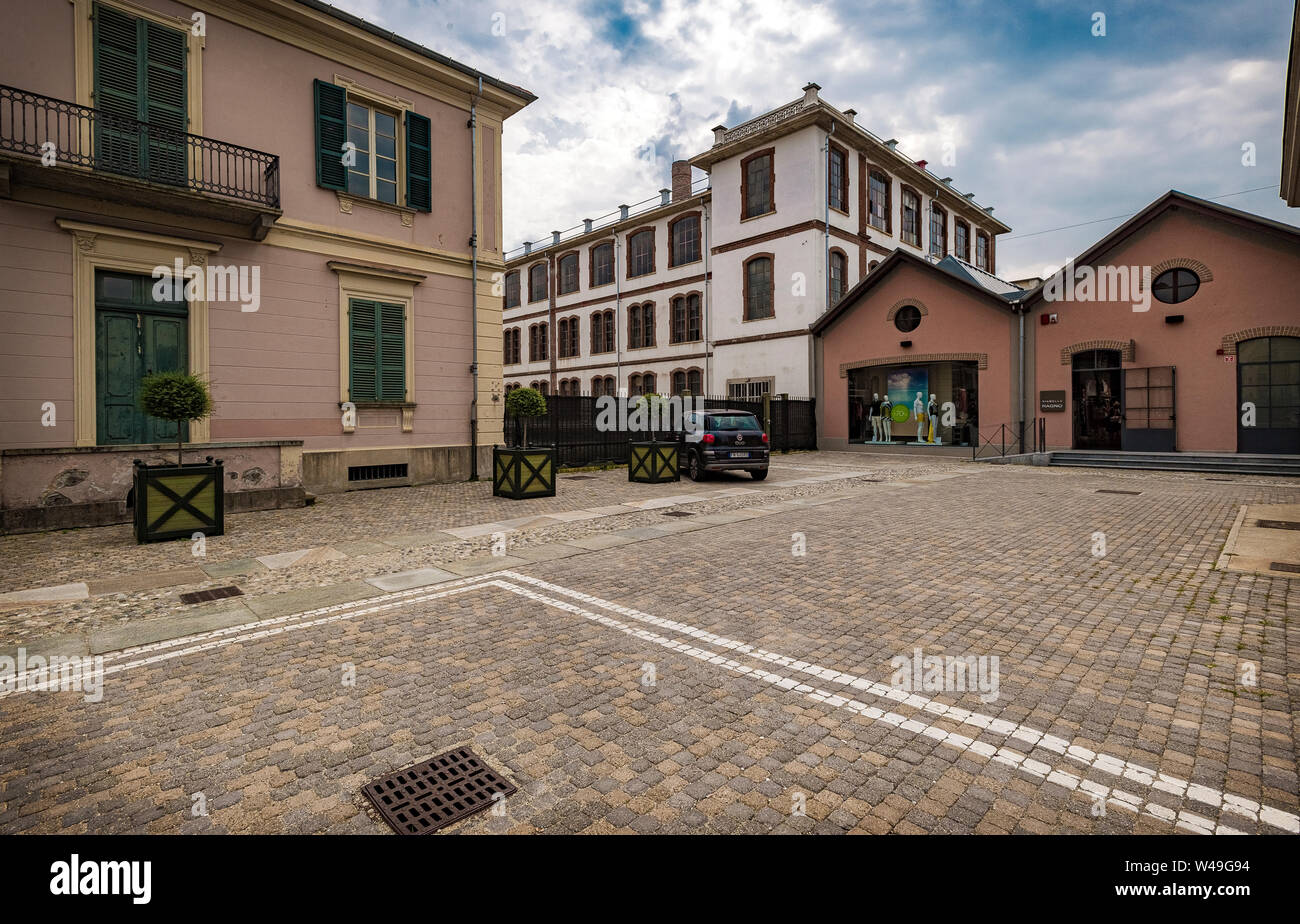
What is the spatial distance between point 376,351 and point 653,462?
6.68 meters

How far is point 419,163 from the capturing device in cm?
1452

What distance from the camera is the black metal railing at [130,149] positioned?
9.84 m

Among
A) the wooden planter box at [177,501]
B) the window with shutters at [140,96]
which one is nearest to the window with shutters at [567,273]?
the window with shutters at [140,96]

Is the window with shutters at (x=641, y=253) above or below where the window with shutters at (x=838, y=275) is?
above

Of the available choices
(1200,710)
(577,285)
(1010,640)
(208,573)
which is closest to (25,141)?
(208,573)

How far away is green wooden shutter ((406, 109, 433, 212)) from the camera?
1435cm

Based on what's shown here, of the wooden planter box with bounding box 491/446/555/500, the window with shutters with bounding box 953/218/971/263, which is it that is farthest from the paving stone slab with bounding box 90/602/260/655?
the window with shutters with bounding box 953/218/971/263

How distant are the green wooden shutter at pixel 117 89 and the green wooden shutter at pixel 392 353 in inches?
187

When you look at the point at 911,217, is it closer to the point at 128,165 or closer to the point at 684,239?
the point at 684,239

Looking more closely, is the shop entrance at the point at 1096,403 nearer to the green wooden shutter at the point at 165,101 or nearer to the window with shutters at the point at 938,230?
the window with shutters at the point at 938,230

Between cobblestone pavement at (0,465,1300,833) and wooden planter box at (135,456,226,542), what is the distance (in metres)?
4.71

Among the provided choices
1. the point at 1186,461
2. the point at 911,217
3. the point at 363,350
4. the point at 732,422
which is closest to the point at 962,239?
the point at 911,217

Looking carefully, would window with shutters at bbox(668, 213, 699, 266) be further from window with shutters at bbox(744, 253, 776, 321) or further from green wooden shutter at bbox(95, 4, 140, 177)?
green wooden shutter at bbox(95, 4, 140, 177)
